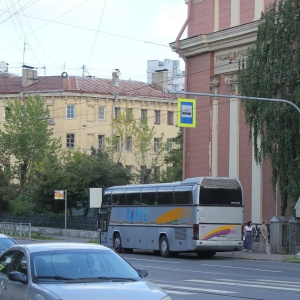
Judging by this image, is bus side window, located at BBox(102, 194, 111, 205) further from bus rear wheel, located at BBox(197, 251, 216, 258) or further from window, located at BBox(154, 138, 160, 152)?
window, located at BBox(154, 138, 160, 152)

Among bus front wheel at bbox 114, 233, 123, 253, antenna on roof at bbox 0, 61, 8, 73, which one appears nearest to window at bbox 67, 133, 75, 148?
antenna on roof at bbox 0, 61, 8, 73

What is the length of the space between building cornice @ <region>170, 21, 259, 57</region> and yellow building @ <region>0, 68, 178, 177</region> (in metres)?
41.1

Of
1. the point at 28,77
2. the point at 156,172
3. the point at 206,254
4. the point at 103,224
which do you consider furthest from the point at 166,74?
the point at 206,254

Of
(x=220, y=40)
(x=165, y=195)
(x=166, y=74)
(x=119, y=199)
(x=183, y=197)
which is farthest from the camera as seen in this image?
(x=166, y=74)

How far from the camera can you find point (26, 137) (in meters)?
85.8

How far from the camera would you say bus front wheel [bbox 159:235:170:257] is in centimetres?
3741

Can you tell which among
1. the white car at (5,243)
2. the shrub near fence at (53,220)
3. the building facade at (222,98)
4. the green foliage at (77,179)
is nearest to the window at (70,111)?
the shrub near fence at (53,220)

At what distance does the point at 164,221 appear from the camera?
37562mm

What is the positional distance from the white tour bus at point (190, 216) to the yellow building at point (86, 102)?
165 feet

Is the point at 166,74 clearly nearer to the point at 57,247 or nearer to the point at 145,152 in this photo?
the point at 145,152

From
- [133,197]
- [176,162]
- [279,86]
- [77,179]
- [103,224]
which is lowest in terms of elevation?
[103,224]

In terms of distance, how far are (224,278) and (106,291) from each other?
14782 millimetres

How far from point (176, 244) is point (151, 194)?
10.7 ft

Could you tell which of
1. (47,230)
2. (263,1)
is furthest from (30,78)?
(263,1)
